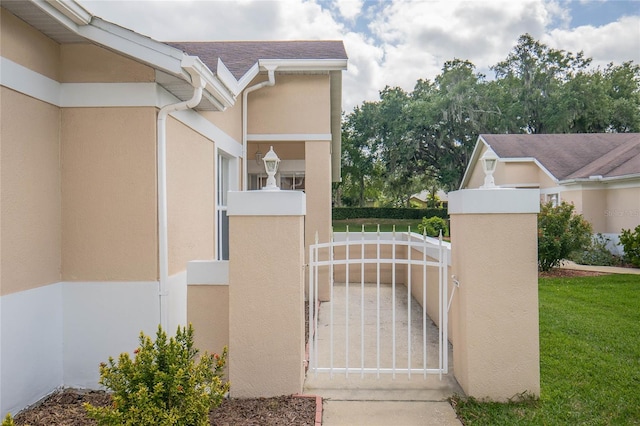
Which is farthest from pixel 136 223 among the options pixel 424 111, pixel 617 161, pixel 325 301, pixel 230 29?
pixel 424 111

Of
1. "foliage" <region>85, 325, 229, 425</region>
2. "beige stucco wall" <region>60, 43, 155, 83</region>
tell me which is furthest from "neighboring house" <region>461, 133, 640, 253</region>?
"foliage" <region>85, 325, 229, 425</region>

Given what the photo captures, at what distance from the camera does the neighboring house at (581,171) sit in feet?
49.9

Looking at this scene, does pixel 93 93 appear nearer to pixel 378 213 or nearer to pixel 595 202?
pixel 595 202

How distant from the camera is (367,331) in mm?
6445

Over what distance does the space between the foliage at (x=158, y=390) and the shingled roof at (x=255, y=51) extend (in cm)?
514

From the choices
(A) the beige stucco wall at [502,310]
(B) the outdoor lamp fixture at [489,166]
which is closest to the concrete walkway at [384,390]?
(A) the beige stucco wall at [502,310]

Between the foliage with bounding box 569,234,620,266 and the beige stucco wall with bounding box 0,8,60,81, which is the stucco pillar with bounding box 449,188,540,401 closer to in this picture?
the beige stucco wall with bounding box 0,8,60,81

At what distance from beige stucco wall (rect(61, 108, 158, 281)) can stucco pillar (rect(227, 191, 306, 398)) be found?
3.50 feet

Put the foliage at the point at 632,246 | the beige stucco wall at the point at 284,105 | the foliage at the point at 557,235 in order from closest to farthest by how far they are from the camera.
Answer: the beige stucco wall at the point at 284,105
the foliage at the point at 557,235
the foliage at the point at 632,246

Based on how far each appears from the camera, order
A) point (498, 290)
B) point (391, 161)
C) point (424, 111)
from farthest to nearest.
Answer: point (391, 161)
point (424, 111)
point (498, 290)

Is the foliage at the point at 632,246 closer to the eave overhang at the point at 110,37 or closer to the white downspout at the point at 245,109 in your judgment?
the white downspout at the point at 245,109

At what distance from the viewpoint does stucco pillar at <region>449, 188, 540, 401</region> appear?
409 centimetres

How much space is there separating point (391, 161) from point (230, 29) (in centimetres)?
1926

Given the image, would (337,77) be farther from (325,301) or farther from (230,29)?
(230,29)
